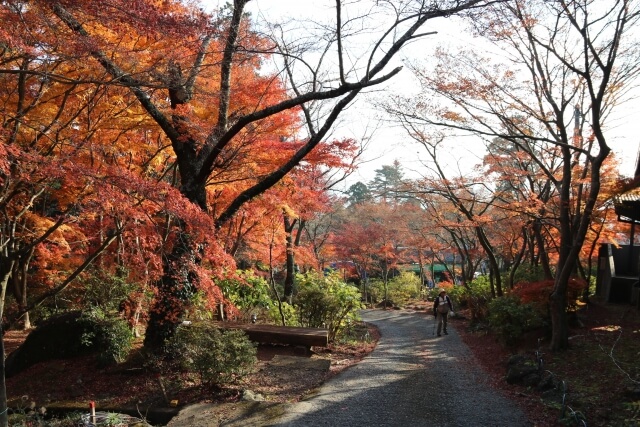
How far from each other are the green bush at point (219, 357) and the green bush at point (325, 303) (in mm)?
4990

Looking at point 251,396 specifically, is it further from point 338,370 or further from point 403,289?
point 403,289

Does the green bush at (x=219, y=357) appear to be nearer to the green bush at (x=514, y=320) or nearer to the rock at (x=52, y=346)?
the rock at (x=52, y=346)

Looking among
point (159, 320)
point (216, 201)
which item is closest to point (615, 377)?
point (159, 320)

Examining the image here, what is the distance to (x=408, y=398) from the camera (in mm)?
7289

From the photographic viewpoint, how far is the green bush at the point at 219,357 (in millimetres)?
7418

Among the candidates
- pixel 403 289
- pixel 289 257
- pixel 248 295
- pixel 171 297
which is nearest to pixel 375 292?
pixel 403 289

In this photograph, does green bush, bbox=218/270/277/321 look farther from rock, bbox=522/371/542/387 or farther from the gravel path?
rock, bbox=522/371/542/387

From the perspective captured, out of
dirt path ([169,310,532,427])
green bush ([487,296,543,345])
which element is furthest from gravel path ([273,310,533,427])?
green bush ([487,296,543,345])

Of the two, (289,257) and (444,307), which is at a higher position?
(289,257)

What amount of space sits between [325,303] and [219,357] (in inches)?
223

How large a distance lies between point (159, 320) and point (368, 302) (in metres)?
24.9

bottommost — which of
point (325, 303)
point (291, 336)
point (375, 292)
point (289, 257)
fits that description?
point (291, 336)

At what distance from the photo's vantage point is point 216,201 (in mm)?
14031

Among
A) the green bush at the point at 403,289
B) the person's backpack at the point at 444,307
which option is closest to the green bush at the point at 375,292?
the green bush at the point at 403,289
